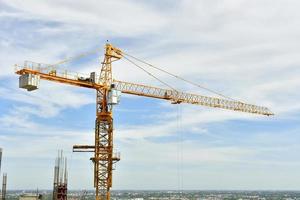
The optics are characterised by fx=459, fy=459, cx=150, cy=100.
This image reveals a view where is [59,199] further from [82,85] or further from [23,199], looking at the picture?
[82,85]

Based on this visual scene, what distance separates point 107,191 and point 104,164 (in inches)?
178

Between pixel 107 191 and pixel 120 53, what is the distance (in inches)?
975

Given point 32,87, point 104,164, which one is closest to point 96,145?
point 104,164

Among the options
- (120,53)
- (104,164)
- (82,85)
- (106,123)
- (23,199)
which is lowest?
(23,199)

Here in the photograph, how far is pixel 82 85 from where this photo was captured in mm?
78062

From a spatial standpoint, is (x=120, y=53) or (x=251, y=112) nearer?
(x=120, y=53)

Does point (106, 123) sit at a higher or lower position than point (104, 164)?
higher

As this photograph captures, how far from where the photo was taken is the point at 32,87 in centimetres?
6862

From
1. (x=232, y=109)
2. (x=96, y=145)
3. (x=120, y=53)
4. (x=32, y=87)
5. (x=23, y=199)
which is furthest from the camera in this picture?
(x=232, y=109)

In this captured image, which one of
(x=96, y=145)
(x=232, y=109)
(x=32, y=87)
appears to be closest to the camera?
(x=32, y=87)

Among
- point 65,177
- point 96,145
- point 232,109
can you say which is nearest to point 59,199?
point 65,177

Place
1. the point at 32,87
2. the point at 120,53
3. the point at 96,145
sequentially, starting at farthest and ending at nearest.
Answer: the point at 120,53, the point at 96,145, the point at 32,87

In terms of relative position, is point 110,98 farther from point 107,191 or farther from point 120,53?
point 107,191

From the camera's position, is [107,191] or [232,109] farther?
[232,109]
